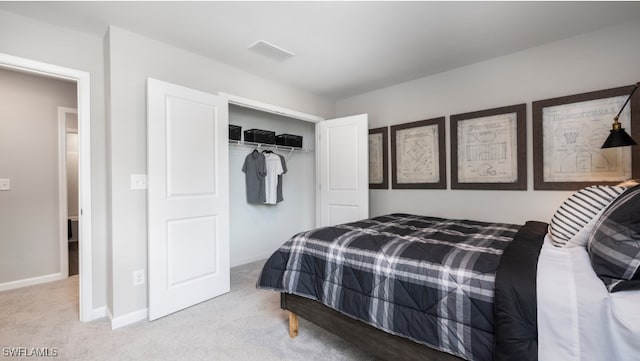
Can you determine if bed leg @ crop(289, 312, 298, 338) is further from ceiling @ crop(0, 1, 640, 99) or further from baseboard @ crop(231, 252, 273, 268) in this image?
ceiling @ crop(0, 1, 640, 99)

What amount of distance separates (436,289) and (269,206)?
3062mm

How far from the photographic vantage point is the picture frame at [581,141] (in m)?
2.28

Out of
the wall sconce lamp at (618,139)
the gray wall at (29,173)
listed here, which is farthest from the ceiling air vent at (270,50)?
the wall sconce lamp at (618,139)

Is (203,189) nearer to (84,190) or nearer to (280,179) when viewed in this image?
(84,190)

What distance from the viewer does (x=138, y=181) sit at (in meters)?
2.35

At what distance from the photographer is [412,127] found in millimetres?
3504

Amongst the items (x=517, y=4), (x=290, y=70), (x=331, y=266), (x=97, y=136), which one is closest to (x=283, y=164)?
(x=290, y=70)

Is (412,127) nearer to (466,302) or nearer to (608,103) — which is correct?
(608,103)

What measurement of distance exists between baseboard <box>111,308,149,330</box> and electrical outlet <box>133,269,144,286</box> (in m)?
0.23

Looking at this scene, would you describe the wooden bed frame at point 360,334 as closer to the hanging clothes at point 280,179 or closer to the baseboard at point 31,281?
the hanging clothes at point 280,179

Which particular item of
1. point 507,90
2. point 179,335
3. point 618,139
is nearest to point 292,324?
point 179,335

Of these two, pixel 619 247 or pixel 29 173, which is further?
pixel 29 173

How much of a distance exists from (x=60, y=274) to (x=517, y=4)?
519 centimetres

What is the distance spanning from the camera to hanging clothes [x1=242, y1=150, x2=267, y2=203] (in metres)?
3.71
